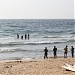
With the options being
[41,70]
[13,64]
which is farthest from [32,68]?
[13,64]

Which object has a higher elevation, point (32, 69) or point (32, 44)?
point (32, 44)

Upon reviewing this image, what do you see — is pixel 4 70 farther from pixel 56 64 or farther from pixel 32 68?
pixel 56 64

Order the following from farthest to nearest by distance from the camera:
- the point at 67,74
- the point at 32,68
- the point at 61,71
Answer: the point at 32,68 < the point at 61,71 < the point at 67,74

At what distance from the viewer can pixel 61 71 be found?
16828 mm

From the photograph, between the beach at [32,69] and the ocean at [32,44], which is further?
the ocean at [32,44]

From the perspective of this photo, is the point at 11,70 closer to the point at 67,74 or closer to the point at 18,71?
the point at 18,71

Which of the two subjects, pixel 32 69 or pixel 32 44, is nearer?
pixel 32 69

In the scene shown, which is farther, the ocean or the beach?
the ocean

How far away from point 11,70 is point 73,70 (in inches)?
170

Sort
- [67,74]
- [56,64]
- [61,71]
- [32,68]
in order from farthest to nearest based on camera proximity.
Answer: [56,64] → [32,68] → [61,71] → [67,74]

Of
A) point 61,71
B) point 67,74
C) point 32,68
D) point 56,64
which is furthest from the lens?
point 56,64

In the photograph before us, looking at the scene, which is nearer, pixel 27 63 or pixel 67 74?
pixel 67 74

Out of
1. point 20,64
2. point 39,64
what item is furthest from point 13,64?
point 39,64

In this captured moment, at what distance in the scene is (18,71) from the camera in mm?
17078
